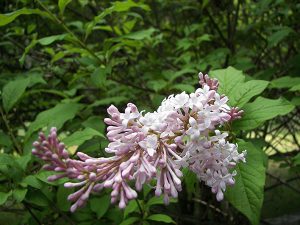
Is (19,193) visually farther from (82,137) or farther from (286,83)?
(286,83)

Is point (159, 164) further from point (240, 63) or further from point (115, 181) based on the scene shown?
point (240, 63)

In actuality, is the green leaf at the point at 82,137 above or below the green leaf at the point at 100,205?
above

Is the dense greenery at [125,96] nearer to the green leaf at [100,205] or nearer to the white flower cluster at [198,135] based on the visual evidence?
the green leaf at [100,205]

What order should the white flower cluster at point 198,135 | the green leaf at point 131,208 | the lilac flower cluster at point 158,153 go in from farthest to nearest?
the green leaf at point 131,208
the white flower cluster at point 198,135
the lilac flower cluster at point 158,153

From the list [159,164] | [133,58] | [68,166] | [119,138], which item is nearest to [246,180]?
[159,164]

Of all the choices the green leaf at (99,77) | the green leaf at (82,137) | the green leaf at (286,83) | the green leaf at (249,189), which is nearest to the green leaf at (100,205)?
the green leaf at (82,137)

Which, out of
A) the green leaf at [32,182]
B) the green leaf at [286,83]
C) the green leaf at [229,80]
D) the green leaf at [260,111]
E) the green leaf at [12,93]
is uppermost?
the green leaf at [229,80]

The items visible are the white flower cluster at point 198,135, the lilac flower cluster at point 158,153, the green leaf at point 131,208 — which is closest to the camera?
the lilac flower cluster at point 158,153
